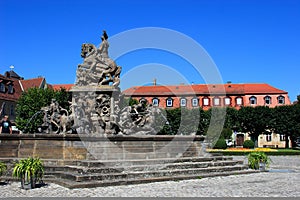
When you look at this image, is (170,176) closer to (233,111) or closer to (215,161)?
(215,161)

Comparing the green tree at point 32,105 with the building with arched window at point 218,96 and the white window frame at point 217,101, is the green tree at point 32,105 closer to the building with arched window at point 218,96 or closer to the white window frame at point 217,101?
the building with arched window at point 218,96

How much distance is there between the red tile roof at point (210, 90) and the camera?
259ft

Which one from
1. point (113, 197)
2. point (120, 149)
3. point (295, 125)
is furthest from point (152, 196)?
point (295, 125)

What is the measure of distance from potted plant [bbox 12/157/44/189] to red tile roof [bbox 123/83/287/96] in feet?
217

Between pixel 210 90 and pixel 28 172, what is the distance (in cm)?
7118

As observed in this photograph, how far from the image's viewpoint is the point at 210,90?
80312 mm

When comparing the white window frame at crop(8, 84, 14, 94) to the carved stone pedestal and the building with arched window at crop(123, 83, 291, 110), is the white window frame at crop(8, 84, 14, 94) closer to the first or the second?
the building with arched window at crop(123, 83, 291, 110)

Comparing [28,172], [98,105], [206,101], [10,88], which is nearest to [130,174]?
[28,172]

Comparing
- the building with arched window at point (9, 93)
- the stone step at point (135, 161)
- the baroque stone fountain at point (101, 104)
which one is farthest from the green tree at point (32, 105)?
the stone step at point (135, 161)

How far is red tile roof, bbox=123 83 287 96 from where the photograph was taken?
259 ft

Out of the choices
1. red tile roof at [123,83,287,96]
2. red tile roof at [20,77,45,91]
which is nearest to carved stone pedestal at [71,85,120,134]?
red tile roof at [20,77,45,91]

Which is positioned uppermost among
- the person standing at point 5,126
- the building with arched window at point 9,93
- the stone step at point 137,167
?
the building with arched window at point 9,93

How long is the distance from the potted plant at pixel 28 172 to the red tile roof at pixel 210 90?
66.1m

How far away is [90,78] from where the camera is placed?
21.0m
